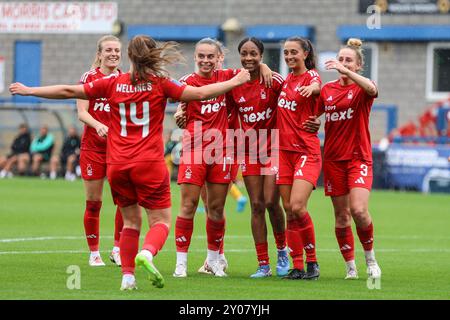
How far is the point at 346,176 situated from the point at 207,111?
5.00ft

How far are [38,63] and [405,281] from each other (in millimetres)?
30283

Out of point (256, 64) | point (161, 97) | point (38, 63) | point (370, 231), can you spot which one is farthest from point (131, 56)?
point (38, 63)

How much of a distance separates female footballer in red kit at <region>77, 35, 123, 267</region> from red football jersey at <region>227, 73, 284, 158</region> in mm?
1631

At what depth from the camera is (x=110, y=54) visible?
40.9ft

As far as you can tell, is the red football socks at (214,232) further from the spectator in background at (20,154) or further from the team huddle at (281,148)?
the spectator in background at (20,154)

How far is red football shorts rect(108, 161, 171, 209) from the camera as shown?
982 centimetres

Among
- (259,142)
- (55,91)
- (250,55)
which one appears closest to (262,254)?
(259,142)

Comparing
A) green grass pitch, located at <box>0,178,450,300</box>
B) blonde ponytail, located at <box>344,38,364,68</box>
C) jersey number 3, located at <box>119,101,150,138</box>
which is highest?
blonde ponytail, located at <box>344,38,364,68</box>

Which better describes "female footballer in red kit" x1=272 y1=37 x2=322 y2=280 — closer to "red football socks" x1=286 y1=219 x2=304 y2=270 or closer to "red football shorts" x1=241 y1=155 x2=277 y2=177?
"red football socks" x1=286 y1=219 x2=304 y2=270

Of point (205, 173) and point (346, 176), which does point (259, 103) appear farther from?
point (346, 176)

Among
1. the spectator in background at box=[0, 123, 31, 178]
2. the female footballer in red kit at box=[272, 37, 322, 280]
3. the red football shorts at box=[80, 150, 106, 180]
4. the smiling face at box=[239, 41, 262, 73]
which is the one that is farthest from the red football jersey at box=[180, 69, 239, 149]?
the spectator in background at box=[0, 123, 31, 178]

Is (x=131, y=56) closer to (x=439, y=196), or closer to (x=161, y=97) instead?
(x=161, y=97)

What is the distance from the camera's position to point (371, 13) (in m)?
35.0
